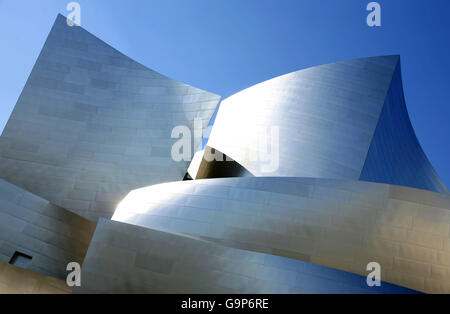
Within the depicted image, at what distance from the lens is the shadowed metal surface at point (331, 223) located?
6.12 meters

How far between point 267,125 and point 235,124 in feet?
5.41

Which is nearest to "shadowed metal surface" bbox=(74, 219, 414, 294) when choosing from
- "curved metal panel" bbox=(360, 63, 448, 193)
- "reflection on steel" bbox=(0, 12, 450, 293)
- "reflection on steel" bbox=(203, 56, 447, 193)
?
"reflection on steel" bbox=(0, 12, 450, 293)

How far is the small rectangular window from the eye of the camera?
8.41 meters

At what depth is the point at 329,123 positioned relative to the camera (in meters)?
13.7

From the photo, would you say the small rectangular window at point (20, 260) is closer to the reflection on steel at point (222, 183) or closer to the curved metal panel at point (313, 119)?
the reflection on steel at point (222, 183)

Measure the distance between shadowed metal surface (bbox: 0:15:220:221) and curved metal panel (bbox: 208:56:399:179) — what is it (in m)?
2.18

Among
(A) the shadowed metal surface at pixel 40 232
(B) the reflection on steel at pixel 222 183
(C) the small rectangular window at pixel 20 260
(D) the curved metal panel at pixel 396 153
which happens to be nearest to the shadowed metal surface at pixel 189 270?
(B) the reflection on steel at pixel 222 183

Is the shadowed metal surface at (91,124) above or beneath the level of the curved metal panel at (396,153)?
beneath

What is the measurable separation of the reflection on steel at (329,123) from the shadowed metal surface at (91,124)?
2393 millimetres

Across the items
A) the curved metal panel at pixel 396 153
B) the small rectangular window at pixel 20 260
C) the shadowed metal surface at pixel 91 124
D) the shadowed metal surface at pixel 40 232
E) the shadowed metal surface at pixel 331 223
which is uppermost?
the curved metal panel at pixel 396 153
